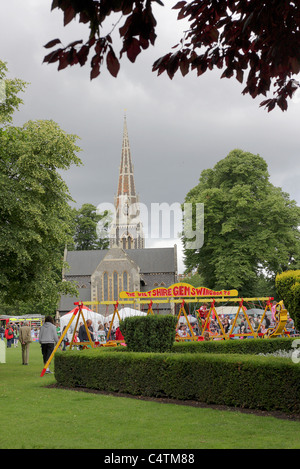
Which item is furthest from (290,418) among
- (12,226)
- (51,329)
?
(12,226)

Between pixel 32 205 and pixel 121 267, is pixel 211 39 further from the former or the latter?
pixel 121 267

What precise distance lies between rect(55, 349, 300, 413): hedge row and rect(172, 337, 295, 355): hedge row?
372 cm

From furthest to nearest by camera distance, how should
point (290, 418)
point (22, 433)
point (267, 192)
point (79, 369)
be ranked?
point (267, 192) → point (79, 369) → point (290, 418) → point (22, 433)

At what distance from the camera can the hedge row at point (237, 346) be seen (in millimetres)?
16766

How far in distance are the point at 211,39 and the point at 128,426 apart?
19.5ft

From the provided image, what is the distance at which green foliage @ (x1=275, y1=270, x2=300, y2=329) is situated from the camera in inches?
344

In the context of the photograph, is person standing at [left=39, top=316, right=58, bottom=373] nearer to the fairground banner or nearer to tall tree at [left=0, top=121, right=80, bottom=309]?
tall tree at [left=0, top=121, right=80, bottom=309]

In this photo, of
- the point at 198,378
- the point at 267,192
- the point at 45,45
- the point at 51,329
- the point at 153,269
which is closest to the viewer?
the point at 45,45

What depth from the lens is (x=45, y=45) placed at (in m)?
4.33

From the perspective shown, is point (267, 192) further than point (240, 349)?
Yes

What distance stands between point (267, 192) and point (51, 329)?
29663 millimetres

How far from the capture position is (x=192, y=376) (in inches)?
429

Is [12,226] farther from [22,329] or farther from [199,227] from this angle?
[199,227]

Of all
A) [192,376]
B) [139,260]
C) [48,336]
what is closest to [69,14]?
[192,376]
